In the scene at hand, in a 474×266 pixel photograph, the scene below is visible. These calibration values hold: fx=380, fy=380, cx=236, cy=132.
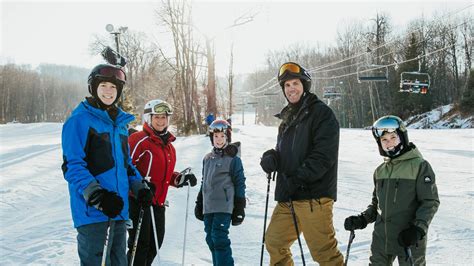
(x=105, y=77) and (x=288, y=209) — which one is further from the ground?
(x=105, y=77)

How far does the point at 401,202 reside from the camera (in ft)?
9.98

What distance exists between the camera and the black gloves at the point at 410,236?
275 cm

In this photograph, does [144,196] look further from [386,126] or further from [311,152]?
[386,126]

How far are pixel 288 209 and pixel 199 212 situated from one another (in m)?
1.37

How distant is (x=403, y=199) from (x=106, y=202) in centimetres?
226

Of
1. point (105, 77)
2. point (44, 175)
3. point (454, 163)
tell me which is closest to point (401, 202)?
point (105, 77)

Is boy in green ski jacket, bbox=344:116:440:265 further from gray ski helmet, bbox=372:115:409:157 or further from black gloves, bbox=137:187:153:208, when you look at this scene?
black gloves, bbox=137:187:153:208

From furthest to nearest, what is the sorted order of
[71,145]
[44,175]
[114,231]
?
1. [44,175]
2. [114,231]
3. [71,145]

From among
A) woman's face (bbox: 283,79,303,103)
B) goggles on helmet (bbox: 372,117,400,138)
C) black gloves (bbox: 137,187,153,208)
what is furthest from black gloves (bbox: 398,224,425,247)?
black gloves (bbox: 137,187,153,208)

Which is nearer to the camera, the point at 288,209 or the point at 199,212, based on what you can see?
the point at 288,209

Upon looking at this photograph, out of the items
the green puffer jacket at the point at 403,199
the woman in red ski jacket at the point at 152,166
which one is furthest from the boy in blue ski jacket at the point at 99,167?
the green puffer jacket at the point at 403,199

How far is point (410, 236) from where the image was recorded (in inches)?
108

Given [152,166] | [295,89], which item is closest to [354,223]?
[295,89]

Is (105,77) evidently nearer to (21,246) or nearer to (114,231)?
(114,231)
